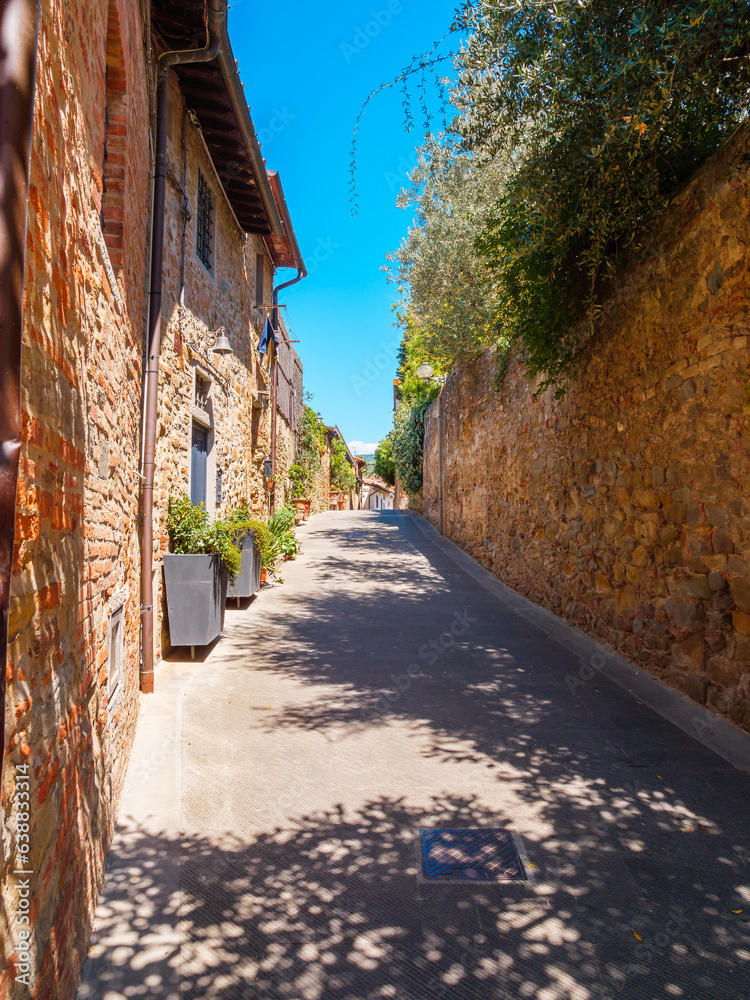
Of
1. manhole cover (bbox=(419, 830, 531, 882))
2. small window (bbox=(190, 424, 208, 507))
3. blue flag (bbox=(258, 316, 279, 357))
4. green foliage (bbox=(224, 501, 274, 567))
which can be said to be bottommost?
manhole cover (bbox=(419, 830, 531, 882))

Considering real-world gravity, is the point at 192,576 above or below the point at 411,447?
below

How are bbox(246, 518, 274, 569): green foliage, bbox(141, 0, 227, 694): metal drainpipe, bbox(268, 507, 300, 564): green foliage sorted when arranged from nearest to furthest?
bbox(141, 0, 227, 694): metal drainpipe < bbox(246, 518, 274, 569): green foliage < bbox(268, 507, 300, 564): green foliage

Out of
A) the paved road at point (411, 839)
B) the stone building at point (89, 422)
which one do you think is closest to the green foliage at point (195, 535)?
the stone building at point (89, 422)

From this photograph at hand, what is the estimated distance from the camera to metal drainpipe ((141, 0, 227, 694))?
4832 millimetres

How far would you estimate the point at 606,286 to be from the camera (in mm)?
5695

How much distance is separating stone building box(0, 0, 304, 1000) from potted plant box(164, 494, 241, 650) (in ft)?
0.54

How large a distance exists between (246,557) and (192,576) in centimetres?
193

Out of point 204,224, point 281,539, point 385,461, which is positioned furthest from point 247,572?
point 385,461

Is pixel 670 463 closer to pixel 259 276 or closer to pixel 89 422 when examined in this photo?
pixel 89 422

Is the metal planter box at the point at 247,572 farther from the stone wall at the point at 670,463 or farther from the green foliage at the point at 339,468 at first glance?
the green foliage at the point at 339,468

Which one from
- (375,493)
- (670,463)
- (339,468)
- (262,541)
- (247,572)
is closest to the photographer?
(670,463)

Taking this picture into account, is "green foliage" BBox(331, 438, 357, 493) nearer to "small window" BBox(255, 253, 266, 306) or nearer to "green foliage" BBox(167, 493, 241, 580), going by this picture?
"small window" BBox(255, 253, 266, 306)

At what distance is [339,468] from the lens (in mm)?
29156

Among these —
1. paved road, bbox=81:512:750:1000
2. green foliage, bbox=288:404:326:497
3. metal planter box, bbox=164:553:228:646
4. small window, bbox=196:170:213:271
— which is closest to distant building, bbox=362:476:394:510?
green foliage, bbox=288:404:326:497
